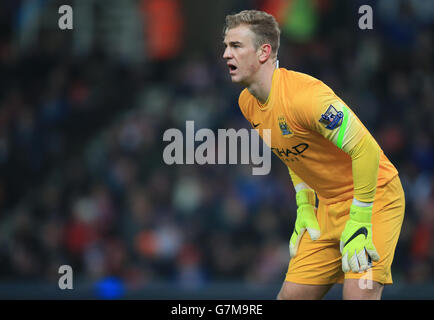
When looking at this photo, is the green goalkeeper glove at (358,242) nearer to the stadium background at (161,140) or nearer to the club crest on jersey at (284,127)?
the club crest on jersey at (284,127)

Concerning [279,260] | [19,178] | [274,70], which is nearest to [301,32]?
[279,260]

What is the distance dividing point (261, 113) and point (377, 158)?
80 cm

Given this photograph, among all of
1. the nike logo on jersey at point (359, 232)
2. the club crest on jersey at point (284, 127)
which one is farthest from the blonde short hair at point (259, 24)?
the nike logo on jersey at point (359, 232)

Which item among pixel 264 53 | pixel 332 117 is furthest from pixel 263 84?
pixel 332 117

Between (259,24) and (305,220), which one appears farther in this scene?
(305,220)

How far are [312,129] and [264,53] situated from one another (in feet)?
1.86

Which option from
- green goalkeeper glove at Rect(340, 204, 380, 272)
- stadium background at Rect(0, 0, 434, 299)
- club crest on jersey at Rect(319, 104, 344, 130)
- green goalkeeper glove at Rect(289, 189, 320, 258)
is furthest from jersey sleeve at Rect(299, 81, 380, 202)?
stadium background at Rect(0, 0, 434, 299)

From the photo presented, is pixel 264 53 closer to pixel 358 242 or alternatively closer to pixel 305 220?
pixel 305 220

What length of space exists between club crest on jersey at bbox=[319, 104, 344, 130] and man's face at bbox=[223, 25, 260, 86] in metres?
0.57

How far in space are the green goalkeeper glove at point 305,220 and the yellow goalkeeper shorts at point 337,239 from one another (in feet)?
0.11

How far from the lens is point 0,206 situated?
34.0ft

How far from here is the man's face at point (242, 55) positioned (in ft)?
14.7

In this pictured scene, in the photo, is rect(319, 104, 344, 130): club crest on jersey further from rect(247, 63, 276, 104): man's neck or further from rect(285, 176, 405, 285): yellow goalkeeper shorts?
rect(285, 176, 405, 285): yellow goalkeeper shorts

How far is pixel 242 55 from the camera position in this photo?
4.47m
